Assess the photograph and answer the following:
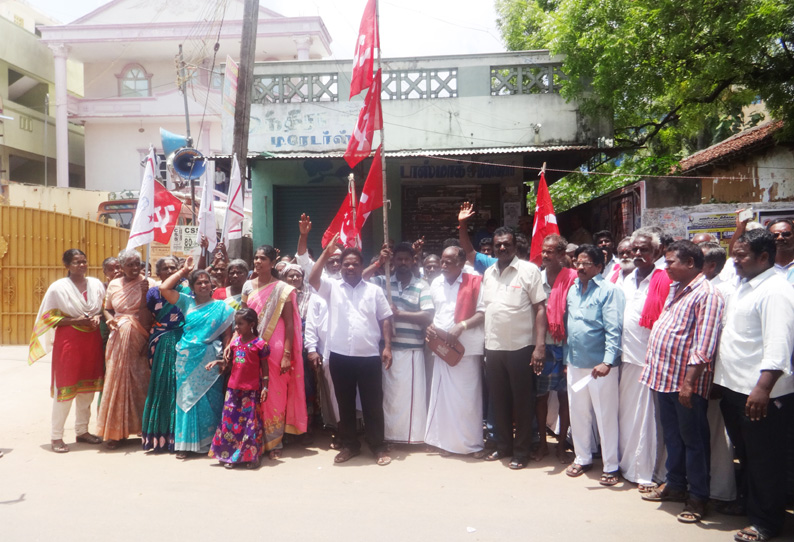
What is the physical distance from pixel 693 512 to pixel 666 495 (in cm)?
30

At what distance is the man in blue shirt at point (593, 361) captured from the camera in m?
4.59

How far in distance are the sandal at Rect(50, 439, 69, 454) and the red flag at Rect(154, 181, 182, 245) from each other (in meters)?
2.39

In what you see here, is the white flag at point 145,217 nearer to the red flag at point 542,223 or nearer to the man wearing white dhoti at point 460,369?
the man wearing white dhoti at point 460,369

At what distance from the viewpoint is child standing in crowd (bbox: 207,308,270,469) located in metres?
5.03

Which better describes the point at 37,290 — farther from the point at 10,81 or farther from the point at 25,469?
the point at 10,81

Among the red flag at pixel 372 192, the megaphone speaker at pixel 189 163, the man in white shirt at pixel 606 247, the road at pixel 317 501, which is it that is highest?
the megaphone speaker at pixel 189 163

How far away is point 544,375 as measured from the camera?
16.8ft

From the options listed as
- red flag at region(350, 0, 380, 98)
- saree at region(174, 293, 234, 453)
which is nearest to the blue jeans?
saree at region(174, 293, 234, 453)

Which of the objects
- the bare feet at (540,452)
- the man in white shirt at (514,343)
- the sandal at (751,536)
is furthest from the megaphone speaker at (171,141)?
the sandal at (751,536)

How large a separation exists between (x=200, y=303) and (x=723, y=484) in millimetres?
4209

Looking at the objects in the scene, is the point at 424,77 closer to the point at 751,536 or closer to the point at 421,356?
the point at 421,356

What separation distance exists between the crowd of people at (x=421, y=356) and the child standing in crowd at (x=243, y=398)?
1 centimetres

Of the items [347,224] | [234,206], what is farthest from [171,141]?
[347,224]

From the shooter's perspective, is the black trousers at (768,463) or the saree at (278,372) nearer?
the black trousers at (768,463)
